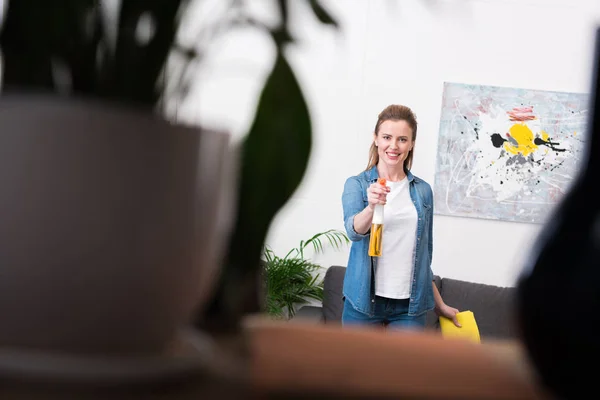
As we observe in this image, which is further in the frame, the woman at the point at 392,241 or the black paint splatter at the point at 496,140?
the black paint splatter at the point at 496,140

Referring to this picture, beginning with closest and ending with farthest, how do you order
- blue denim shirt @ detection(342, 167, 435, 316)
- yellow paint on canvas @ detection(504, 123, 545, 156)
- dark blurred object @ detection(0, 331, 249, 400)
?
dark blurred object @ detection(0, 331, 249, 400), blue denim shirt @ detection(342, 167, 435, 316), yellow paint on canvas @ detection(504, 123, 545, 156)

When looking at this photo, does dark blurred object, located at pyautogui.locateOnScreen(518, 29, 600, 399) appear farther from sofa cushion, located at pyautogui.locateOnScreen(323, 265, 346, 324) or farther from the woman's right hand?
sofa cushion, located at pyautogui.locateOnScreen(323, 265, 346, 324)

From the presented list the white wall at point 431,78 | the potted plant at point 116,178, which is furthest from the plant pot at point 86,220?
the white wall at point 431,78

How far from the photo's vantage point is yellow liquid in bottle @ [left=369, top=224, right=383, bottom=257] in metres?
3.15

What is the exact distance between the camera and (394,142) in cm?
342

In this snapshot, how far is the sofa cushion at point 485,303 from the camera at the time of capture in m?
4.08

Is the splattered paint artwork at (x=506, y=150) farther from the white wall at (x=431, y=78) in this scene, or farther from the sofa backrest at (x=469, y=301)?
the sofa backrest at (x=469, y=301)

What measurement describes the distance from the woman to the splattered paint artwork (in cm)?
132

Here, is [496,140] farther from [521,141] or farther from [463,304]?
[463,304]

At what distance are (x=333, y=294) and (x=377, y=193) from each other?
1.31 meters

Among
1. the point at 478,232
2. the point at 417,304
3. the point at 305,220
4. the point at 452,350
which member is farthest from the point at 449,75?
the point at 452,350

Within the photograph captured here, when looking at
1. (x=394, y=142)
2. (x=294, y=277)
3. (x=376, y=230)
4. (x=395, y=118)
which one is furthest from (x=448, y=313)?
(x=294, y=277)

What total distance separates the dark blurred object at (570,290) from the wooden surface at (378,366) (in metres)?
0.02

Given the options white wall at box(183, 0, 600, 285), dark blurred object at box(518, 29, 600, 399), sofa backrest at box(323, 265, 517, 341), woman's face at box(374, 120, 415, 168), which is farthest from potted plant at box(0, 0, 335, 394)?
white wall at box(183, 0, 600, 285)
